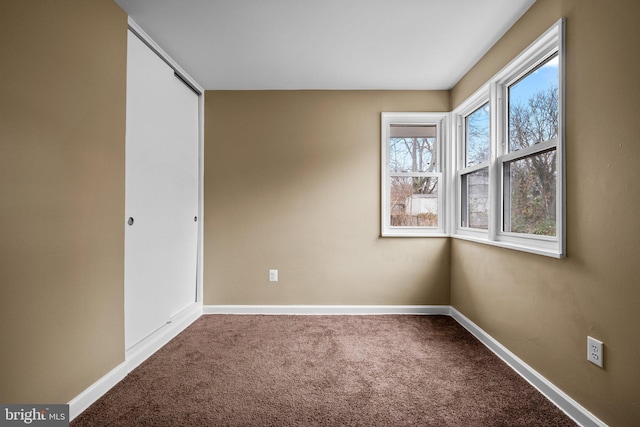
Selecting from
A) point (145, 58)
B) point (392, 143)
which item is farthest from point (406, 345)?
point (145, 58)

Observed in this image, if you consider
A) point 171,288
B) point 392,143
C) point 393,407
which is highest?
point 392,143

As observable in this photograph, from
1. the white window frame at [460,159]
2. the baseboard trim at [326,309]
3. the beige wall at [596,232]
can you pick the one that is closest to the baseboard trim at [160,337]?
the baseboard trim at [326,309]

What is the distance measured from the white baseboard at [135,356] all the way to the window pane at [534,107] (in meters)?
3.05

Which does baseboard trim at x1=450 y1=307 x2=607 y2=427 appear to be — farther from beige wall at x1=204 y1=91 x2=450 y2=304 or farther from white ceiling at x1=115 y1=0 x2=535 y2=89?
white ceiling at x1=115 y1=0 x2=535 y2=89

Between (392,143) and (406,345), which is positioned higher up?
(392,143)

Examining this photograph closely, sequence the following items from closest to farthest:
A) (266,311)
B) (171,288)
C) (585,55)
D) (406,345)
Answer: (585,55) < (406,345) < (171,288) < (266,311)

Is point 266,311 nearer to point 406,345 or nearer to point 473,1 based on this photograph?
point 406,345

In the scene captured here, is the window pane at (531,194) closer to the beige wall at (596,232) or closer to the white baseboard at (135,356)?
the beige wall at (596,232)

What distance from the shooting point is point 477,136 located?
2910mm

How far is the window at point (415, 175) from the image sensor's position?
11.0 feet

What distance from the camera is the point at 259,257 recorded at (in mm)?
3303

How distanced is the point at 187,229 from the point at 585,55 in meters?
3.15

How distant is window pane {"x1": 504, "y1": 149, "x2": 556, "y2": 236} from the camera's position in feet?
6.22

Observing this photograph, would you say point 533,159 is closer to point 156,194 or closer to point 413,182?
point 413,182
